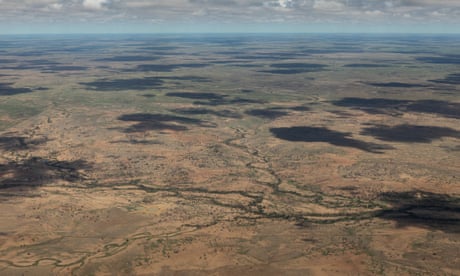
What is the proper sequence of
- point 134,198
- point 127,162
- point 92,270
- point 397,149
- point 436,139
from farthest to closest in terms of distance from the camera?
1. point 436,139
2. point 397,149
3. point 127,162
4. point 134,198
5. point 92,270

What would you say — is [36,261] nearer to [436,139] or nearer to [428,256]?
[428,256]

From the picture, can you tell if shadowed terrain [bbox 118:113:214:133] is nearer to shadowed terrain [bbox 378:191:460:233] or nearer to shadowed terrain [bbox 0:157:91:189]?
shadowed terrain [bbox 0:157:91:189]

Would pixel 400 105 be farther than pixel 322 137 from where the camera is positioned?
Yes

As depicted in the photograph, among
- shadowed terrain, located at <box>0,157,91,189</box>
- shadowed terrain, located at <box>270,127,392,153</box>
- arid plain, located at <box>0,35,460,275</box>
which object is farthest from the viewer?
shadowed terrain, located at <box>270,127,392,153</box>

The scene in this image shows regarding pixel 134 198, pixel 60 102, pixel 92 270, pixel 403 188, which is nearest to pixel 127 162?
pixel 134 198

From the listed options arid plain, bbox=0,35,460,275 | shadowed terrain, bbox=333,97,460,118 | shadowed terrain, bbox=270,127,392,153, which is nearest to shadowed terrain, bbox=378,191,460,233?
arid plain, bbox=0,35,460,275

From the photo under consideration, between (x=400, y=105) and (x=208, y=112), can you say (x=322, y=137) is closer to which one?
(x=208, y=112)

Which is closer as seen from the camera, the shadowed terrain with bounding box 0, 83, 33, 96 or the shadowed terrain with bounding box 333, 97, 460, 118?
the shadowed terrain with bounding box 333, 97, 460, 118

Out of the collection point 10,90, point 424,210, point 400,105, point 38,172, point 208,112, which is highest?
point 400,105

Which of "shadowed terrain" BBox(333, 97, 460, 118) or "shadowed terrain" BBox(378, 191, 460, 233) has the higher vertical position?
"shadowed terrain" BBox(333, 97, 460, 118)

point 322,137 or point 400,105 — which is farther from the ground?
point 400,105

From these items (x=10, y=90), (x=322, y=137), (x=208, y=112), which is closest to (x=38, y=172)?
(x=322, y=137)
